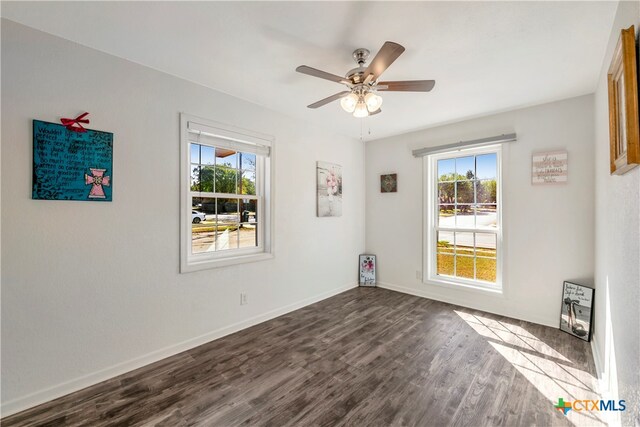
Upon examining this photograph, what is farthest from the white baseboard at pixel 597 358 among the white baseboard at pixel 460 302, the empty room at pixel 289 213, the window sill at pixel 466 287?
the window sill at pixel 466 287

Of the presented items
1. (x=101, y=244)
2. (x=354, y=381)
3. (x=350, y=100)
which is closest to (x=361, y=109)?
(x=350, y=100)

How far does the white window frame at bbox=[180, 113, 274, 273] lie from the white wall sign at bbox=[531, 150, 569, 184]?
3003 mm

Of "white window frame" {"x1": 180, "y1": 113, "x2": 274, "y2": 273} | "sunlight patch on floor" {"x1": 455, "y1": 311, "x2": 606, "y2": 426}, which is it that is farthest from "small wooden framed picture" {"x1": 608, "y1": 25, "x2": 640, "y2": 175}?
"white window frame" {"x1": 180, "y1": 113, "x2": 274, "y2": 273}

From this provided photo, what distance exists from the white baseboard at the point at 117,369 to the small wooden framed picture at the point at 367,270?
65.8 inches

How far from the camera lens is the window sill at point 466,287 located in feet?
11.1

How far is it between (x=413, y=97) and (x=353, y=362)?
8.61ft

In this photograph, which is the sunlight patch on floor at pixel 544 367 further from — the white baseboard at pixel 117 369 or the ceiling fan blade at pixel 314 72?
the ceiling fan blade at pixel 314 72

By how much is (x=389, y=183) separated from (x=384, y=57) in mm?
2779

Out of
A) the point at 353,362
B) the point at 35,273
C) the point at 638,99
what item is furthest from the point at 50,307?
the point at 638,99

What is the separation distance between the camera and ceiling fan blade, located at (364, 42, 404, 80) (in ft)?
5.05

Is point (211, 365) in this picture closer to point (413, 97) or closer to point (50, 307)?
point (50, 307)

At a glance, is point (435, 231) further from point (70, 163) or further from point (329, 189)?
point (70, 163)

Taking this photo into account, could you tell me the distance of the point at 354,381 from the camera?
2.06 metres

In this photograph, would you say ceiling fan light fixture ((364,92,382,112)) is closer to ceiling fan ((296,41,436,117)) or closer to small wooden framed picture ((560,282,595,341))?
ceiling fan ((296,41,436,117))
